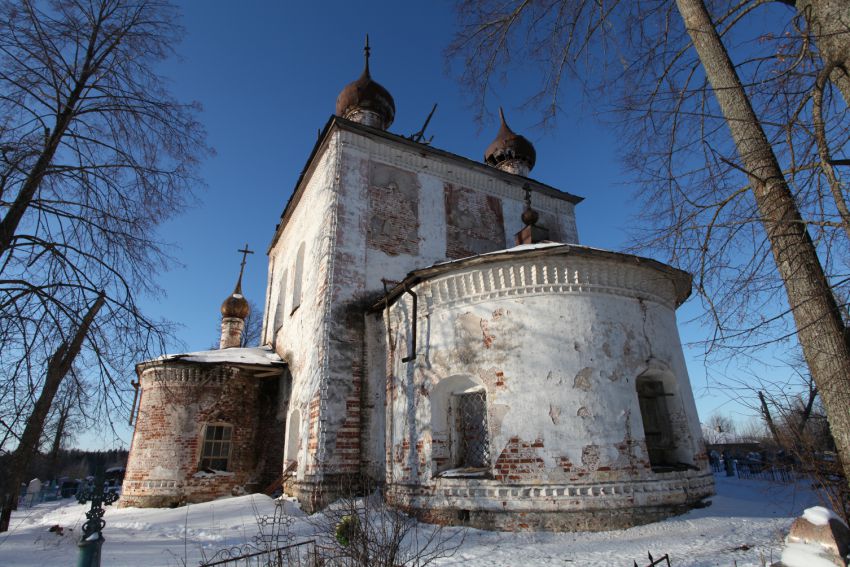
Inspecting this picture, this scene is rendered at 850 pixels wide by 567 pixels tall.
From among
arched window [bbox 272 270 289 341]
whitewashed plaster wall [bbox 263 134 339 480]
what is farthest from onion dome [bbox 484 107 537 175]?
arched window [bbox 272 270 289 341]

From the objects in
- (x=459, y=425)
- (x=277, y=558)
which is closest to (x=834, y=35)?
(x=277, y=558)

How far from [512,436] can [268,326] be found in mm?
11047

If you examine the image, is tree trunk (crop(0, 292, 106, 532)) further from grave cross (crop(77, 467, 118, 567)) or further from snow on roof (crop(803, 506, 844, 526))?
snow on roof (crop(803, 506, 844, 526))

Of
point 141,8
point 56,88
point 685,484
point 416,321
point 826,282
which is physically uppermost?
point 141,8

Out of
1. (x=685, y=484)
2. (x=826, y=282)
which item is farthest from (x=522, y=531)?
(x=826, y=282)

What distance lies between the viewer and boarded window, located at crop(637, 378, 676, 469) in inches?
302

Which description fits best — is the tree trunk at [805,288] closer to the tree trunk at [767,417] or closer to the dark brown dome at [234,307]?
the tree trunk at [767,417]

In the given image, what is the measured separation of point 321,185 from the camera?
11.8 meters

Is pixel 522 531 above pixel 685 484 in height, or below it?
below

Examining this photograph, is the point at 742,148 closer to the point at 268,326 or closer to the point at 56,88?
the point at 56,88

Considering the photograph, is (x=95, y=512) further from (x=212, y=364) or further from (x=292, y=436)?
(x=212, y=364)

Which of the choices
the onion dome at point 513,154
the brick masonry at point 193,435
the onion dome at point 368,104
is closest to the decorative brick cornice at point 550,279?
the brick masonry at point 193,435

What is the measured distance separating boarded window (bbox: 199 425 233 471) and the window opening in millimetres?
9157

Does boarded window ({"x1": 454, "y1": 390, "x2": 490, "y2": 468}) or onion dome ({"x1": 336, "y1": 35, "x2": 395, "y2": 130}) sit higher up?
onion dome ({"x1": 336, "y1": 35, "x2": 395, "y2": 130})
